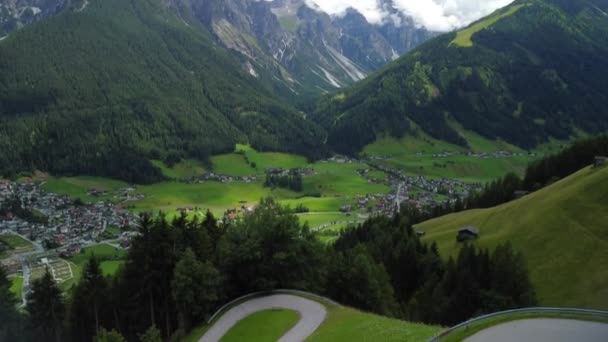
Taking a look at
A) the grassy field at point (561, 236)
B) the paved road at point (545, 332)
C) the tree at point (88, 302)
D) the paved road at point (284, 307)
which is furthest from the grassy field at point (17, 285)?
the paved road at point (545, 332)

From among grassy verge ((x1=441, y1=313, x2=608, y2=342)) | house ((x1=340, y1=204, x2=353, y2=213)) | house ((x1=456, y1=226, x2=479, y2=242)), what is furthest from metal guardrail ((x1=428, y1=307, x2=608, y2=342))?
house ((x1=340, y1=204, x2=353, y2=213))

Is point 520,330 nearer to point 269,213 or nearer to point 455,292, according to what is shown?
point 455,292

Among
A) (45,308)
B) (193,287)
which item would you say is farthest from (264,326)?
(45,308)

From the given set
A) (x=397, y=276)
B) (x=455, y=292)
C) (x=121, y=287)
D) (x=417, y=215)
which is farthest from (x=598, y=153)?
(x=121, y=287)

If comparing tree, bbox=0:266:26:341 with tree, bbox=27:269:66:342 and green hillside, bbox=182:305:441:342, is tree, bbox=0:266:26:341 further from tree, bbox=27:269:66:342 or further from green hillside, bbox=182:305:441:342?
green hillside, bbox=182:305:441:342

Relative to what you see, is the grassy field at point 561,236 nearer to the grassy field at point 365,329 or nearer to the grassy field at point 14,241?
the grassy field at point 365,329

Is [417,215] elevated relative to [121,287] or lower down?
lower down

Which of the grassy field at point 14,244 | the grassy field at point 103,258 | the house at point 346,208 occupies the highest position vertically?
the grassy field at point 14,244
